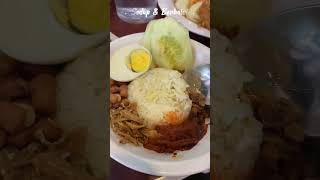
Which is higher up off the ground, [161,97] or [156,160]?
[161,97]

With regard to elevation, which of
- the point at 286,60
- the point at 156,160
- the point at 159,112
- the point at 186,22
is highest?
the point at 186,22

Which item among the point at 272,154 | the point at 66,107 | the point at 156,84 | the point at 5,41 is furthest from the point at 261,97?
the point at 5,41

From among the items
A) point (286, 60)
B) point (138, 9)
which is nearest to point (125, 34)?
point (138, 9)

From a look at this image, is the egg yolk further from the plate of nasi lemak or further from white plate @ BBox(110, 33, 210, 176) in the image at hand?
white plate @ BBox(110, 33, 210, 176)

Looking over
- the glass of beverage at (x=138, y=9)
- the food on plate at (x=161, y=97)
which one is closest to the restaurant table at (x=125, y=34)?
the glass of beverage at (x=138, y=9)

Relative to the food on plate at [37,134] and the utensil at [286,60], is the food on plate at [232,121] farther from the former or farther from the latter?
the food on plate at [37,134]

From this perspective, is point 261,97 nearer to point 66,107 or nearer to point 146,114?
point 146,114

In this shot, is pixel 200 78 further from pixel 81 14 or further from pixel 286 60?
pixel 81 14
